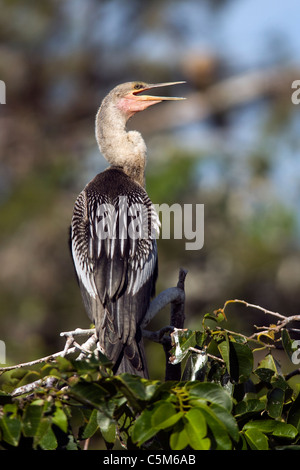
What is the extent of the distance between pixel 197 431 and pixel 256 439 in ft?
0.91

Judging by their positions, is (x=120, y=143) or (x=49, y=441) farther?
(x=120, y=143)

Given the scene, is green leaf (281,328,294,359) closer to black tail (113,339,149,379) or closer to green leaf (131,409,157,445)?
green leaf (131,409,157,445)

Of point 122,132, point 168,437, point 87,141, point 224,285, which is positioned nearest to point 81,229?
point 122,132

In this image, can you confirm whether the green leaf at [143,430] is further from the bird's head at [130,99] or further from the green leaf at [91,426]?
the bird's head at [130,99]

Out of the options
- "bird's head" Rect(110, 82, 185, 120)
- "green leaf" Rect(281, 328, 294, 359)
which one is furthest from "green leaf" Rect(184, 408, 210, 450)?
"bird's head" Rect(110, 82, 185, 120)

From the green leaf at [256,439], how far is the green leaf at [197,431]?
9.1 inches

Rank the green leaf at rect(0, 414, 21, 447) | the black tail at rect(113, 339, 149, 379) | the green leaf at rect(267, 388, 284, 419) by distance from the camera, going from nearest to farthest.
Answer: the green leaf at rect(0, 414, 21, 447), the green leaf at rect(267, 388, 284, 419), the black tail at rect(113, 339, 149, 379)

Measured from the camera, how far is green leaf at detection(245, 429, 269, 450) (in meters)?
1.87

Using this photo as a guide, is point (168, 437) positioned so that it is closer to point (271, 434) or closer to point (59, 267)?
point (271, 434)

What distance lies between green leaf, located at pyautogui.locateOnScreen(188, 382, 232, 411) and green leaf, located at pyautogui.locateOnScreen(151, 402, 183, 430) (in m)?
0.07

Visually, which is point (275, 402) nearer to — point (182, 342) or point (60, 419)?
point (182, 342)

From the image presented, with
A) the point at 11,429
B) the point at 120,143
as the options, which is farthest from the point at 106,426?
the point at 120,143

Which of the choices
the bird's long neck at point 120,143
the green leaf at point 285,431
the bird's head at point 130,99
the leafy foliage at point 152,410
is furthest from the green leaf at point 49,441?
the bird's head at point 130,99

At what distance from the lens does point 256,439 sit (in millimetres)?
1889
